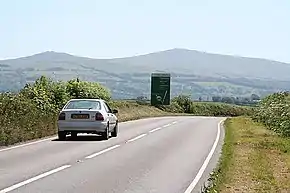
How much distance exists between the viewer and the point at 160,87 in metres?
81.8

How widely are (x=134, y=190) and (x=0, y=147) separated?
10185 millimetres

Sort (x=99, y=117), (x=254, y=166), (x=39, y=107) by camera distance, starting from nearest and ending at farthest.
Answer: (x=254, y=166) → (x=99, y=117) → (x=39, y=107)

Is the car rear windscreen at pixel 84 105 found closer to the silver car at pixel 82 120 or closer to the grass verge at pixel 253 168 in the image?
the silver car at pixel 82 120

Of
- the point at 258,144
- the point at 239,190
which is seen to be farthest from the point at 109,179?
the point at 258,144

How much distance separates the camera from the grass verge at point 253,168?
44.6 ft

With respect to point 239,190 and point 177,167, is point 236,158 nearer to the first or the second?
point 177,167

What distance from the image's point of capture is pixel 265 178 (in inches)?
587

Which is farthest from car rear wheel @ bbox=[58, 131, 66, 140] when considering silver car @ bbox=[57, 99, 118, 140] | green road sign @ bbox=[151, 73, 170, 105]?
green road sign @ bbox=[151, 73, 170, 105]

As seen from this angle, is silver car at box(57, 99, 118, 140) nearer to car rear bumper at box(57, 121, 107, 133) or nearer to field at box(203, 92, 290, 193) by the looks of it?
car rear bumper at box(57, 121, 107, 133)

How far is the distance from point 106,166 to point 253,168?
343 centimetres

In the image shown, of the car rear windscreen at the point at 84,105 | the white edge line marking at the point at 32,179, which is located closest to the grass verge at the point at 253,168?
the white edge line marking at the point at 32,179

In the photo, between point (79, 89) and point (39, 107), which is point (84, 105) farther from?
point (79, 89)

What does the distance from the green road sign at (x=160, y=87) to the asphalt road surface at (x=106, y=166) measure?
5560cm

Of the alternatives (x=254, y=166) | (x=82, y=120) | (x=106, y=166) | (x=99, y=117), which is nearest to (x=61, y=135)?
(x=82, y=120)
